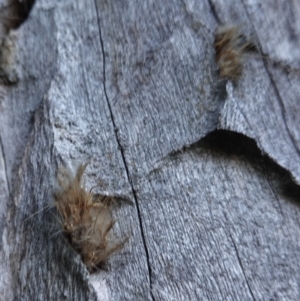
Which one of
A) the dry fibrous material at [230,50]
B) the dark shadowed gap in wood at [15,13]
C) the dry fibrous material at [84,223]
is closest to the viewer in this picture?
the dry fibrous material at [84,223]

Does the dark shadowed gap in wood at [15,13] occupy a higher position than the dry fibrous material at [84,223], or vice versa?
the dark shadowed gap in wood at [15,13]

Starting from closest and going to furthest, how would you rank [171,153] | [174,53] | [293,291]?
1. [293,291]
2. [171,153]
3. [174,53]

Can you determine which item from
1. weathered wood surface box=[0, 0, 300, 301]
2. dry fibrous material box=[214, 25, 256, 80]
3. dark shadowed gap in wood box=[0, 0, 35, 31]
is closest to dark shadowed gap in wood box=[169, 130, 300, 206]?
weathered wood surface box=[0, 0, 300, 301]

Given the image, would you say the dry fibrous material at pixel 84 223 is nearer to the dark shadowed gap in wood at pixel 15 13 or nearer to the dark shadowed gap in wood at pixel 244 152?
the dark shadowed gap in wood at pixel 244 152

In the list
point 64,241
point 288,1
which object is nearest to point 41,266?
point 64,241

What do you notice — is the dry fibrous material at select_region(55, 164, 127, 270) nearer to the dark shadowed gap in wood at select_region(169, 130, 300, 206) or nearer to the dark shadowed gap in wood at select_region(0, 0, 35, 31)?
the dark shadowed gap in wood at select_region(169, 130, 300, 206)

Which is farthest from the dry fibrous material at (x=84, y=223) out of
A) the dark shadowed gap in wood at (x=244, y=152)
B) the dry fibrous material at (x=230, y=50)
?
the dry fibrous material at (x=230, y=50)

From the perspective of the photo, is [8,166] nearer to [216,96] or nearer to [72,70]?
[72,70]

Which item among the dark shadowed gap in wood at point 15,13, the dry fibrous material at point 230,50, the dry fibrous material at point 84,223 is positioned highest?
the dark shadowed gap in wood at point 15,13
